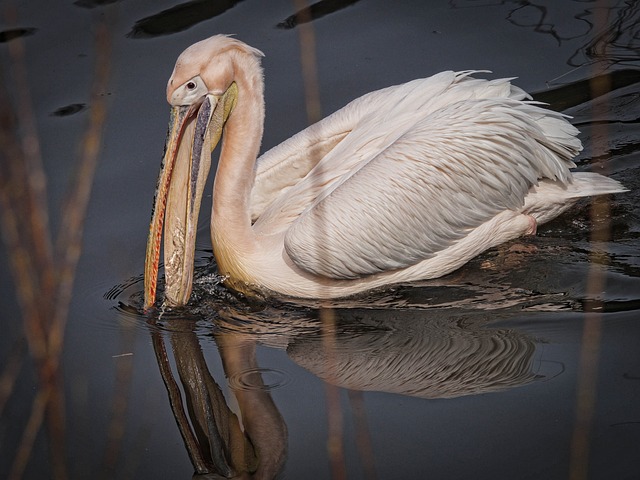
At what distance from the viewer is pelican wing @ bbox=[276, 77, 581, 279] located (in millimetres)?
4562

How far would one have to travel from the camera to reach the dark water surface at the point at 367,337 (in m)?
3.57

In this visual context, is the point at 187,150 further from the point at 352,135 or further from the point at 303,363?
the point at 303,363

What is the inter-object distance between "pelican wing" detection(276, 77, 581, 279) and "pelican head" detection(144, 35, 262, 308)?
0.48 metres

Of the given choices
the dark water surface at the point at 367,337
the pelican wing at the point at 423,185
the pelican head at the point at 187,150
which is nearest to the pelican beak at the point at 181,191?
the pelican head at the point at 187,150

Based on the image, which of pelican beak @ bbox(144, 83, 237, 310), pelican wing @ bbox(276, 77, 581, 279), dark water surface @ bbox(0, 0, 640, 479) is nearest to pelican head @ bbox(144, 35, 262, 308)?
pelican beak @ bbox(144, 83, 237, 310)

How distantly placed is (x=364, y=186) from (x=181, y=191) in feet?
2.71

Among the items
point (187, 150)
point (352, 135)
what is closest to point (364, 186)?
point (352, 135)

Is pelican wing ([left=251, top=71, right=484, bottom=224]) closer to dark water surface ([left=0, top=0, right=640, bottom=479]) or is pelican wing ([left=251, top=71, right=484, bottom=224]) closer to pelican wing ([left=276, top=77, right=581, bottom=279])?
pelican wing ([left=276, top=77, right=581, bottom=279])

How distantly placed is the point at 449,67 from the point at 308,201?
219cm

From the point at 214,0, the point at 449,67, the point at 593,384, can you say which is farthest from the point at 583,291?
the point at 214,0

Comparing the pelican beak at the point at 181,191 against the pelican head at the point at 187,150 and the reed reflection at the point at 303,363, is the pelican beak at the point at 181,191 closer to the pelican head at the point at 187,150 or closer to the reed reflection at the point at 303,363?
the pelican head at the point at 187,150

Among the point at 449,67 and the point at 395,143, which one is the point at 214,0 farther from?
the point at 395,143

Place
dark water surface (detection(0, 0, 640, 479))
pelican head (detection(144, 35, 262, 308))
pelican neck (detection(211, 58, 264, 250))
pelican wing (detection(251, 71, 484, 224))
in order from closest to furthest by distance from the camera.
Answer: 1. dark water surface (detection(0, 0, 640, 479))
2. pelican head (detection(144, 35, 262, 308))
3. pelican neck (detection(211, 58, 264, 250))
4. pelican wing (detection(251, 71, 484, 224))

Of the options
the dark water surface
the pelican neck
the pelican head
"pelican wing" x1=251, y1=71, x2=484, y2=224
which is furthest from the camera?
"pelican wing" x1=251, y1=71, x2=484, y2=224
